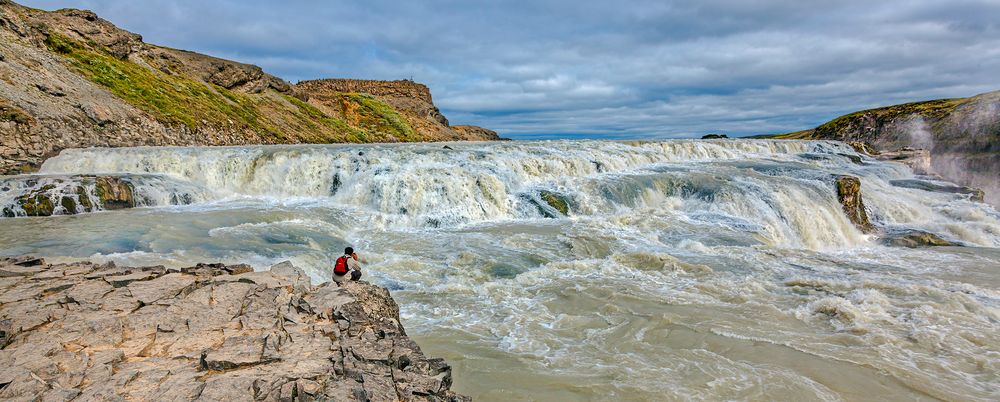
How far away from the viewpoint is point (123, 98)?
1070 inches

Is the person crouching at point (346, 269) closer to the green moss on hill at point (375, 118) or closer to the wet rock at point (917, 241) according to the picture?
the wet rock at point (917, 241)

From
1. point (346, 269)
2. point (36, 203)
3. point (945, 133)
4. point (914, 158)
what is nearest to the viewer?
point (346, 269)

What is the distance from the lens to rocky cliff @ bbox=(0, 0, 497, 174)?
1995 cm

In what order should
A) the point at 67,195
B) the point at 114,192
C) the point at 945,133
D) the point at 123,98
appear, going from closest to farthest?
the point at 67,195 → the point at 114,192 → the point at 123,98 → the point at 945,133

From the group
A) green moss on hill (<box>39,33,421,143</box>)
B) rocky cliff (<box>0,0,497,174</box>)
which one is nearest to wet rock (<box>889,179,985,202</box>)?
rocky cliff (<box>0,0,497,174</box>)

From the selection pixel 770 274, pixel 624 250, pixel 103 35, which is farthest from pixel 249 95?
pixel 770 274

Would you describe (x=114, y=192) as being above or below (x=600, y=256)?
above

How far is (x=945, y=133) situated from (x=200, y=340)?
46393mm

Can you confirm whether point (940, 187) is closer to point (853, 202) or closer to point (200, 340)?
point (853, 202)

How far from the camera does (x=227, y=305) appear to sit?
5723mm

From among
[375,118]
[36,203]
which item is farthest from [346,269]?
[375,118]

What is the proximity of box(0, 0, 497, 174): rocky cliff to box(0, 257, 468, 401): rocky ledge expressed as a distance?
16279mm

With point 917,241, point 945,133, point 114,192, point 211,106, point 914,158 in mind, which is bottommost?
point 917,241

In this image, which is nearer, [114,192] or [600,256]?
[600,256]
